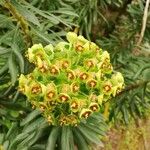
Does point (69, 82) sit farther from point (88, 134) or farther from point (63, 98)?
point (88, 134)

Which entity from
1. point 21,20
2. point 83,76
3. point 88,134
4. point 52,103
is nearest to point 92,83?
point 83,76

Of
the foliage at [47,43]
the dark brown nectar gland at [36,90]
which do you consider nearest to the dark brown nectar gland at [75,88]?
the dark brown nectar gland at [36,90]

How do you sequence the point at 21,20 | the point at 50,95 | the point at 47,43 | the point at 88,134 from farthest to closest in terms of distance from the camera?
1. the point at 47,43
2. the point at 21,20
3. the point at 88,134
4. the point at 50,95

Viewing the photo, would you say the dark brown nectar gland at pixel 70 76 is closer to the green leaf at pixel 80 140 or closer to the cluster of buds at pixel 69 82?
the cluster of buds at pixel 69 82

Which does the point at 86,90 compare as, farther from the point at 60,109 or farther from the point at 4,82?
the point at 4,82

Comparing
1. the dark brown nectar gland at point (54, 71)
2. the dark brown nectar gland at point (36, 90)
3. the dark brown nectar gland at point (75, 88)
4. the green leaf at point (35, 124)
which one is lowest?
the green leaf at point (35, 124)

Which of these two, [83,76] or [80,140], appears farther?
[80,140]

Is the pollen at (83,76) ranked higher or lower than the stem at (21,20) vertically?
lower

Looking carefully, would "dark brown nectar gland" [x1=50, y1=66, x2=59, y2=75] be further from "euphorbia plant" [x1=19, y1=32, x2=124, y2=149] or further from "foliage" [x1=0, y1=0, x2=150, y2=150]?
"foliage" [x1=0, y1=0, x2=150, y2=150]
